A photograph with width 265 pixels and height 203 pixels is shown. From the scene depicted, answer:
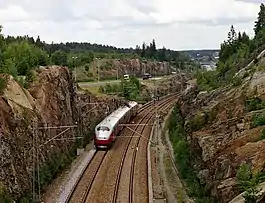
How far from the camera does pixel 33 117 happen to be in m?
44.9

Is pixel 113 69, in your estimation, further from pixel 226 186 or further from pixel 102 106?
pixel 226 186

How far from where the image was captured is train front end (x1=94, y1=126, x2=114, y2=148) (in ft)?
199

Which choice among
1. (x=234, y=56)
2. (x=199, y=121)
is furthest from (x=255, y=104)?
(x=234, y=56)

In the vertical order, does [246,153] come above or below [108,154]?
above

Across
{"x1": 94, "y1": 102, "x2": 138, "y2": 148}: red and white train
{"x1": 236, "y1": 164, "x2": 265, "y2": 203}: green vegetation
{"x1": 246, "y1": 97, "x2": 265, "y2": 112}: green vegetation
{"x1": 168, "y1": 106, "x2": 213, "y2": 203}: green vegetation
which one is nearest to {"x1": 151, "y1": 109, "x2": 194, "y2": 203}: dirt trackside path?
{"x1": 168, "y1": 106, "x2": 213, "y2": 203}: green vegetation

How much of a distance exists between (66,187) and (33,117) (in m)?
6.52

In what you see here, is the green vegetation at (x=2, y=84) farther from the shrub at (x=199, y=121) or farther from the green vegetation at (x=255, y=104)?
the green vegetation at (x=255, y=104)

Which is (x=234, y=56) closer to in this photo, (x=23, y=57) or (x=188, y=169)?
(x=23, y=57)

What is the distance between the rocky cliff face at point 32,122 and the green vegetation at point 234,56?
1727 cm

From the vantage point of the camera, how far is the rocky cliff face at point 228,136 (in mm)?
30453

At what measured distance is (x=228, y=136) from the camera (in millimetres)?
36156

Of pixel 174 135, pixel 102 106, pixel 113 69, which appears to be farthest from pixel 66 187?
pixel 113 69

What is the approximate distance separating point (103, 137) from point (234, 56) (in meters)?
35.9

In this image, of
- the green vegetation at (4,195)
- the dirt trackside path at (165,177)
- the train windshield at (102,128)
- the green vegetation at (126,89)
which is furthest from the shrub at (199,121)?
the green vegetation at (126,89)
